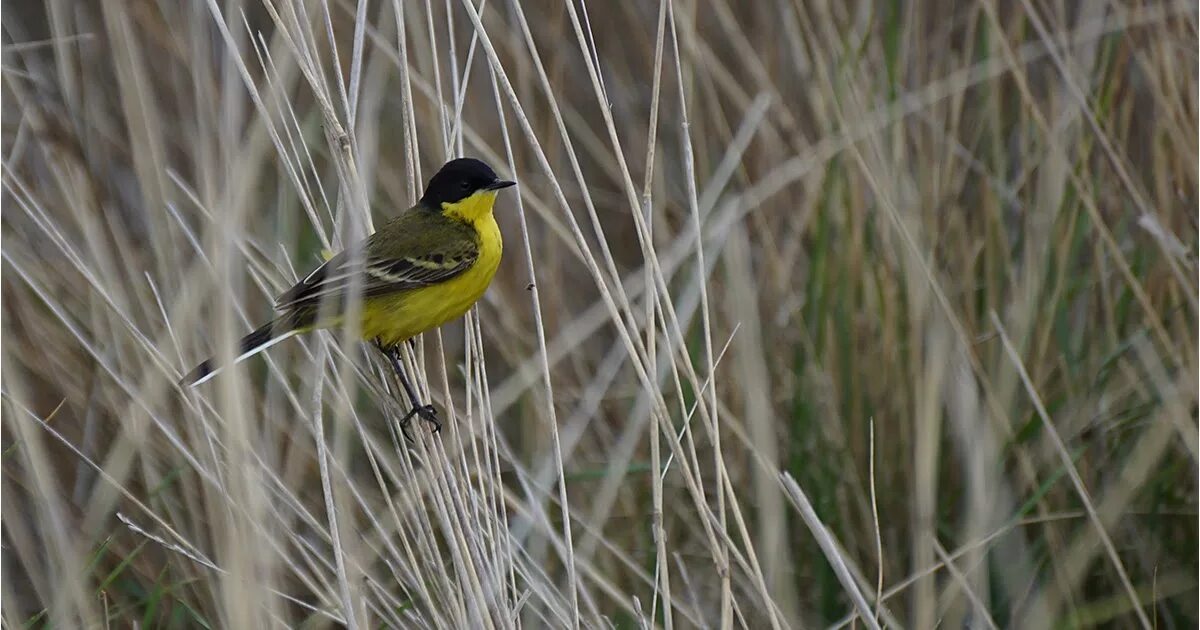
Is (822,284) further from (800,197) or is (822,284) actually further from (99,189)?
(99,189)

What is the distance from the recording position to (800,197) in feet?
11.1

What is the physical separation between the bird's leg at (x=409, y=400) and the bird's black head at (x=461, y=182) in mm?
333

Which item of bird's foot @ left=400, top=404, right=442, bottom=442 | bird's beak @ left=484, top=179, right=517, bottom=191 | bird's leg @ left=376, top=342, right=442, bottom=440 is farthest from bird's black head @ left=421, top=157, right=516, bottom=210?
bird's foot @ left=400, top=404, right=442, bottom=442

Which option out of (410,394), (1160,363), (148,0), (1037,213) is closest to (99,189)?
(148,0)

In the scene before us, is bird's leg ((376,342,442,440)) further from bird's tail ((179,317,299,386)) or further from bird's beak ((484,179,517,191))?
bird's beak ((484,179,517,191))

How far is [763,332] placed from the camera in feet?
10.4

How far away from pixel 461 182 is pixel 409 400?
46 cm

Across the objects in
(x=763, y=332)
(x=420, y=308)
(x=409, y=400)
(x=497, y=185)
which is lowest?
(x=763, y=332)

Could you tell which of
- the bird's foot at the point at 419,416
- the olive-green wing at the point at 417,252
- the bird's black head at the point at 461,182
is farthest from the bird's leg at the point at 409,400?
the bird's black head at the point at 461,182

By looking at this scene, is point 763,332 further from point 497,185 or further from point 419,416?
point 419,416

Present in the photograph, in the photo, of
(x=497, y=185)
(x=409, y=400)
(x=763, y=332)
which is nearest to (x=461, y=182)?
(x=497, y=185)

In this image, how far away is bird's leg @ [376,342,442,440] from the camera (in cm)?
217

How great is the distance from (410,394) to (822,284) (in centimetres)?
100

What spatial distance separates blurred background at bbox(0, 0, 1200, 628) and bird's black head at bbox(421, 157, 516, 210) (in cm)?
9
